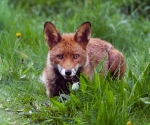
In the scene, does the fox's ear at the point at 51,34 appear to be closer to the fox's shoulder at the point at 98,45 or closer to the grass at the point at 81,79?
the grass at the point at 81,79

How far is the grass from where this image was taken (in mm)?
A: 4734

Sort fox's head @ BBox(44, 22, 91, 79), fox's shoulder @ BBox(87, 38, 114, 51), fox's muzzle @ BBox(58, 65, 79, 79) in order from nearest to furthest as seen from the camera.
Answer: fox's muzzle @ BBox(58, 65, 79, 79), fox's head @ BBox(44, 22, 91, 79), fox's shoulder @ BBox(87, 38, 114, 51)

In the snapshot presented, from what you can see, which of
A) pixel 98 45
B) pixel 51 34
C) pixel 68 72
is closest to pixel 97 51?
pixel 98 45

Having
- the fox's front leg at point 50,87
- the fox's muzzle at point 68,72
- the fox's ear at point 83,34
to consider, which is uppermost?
the fox's ear at point 83,34

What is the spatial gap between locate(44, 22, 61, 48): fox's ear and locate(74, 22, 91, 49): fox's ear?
0.77ft

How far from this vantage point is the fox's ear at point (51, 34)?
5.75 meters

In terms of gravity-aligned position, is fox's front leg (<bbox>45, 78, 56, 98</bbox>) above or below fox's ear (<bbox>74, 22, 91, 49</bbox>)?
below

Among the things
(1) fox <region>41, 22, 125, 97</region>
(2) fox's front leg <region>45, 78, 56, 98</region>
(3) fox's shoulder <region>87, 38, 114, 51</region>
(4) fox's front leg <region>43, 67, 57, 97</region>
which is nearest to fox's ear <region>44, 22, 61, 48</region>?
(1) fox <region>41, 22, 125, 97</region>

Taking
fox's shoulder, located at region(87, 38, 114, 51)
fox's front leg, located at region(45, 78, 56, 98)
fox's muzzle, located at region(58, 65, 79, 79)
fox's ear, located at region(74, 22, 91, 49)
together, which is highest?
fox's ear, located at region(74, 22, 91, 49)

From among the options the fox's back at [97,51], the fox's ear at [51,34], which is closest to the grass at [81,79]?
the fox's back at [97,51]

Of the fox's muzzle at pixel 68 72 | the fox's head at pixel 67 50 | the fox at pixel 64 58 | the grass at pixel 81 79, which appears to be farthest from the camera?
the fox at pixel 64 58

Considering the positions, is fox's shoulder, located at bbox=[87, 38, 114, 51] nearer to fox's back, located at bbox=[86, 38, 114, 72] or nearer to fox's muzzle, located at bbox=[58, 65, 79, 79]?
fox's back, located at bbox=[86, 38, 114, 72]

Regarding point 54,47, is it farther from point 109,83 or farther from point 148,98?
point 148,98

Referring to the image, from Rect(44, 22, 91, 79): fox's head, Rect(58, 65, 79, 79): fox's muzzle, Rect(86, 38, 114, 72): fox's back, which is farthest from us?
Rect(86, 38, 114, 72): fox's back
